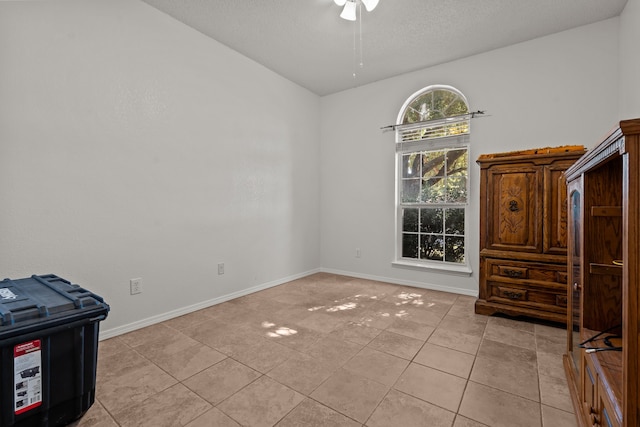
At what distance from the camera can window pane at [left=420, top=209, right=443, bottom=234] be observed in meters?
3.80

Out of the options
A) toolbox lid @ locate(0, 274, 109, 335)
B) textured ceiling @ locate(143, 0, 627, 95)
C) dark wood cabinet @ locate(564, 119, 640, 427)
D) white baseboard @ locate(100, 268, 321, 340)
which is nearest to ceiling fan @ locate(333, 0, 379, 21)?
textured ceiling @ locate(143, 0, 627, 95)

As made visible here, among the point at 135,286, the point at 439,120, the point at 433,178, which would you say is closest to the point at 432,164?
the point at 433,178

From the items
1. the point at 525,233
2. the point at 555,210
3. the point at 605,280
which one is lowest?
the point at 605,280

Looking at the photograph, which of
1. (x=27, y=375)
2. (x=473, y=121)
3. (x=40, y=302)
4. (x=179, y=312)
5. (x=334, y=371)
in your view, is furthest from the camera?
(x=473, y=121)

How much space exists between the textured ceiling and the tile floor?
2790 mm

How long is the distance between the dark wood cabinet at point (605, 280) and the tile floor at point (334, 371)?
38cm

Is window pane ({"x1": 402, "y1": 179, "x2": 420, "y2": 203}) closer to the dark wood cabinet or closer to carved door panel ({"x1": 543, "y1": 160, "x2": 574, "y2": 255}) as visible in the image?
carved door panel ({"x1": 543, "y1": 160, "x2": 574, "y2": 255})

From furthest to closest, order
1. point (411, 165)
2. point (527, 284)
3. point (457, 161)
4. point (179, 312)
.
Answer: point (411, 165)
point (457, 161)
point (179, 312)
point (527, 284)

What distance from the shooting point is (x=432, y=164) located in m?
3.82

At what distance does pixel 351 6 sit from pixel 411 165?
2.11 meters

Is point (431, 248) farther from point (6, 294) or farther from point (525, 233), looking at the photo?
point (6, 294)

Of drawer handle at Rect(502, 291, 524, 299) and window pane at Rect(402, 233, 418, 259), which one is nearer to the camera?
drawer handle at Rect(502, 291, 524, 299)

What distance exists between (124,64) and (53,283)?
1788mm

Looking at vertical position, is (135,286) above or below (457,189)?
below
